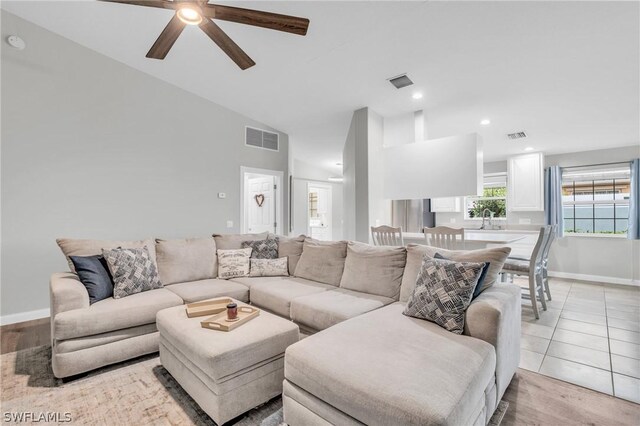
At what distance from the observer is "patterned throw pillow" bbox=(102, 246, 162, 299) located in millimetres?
2592

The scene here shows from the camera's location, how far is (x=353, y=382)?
1243 mm

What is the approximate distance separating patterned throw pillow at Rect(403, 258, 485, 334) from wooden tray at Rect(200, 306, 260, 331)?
1069mm

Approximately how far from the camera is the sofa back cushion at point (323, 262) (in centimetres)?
299

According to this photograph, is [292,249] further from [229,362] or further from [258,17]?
[258,17]

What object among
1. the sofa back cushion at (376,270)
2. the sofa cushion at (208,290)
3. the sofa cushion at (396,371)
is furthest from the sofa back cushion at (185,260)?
the sofa cushion at (396,371)

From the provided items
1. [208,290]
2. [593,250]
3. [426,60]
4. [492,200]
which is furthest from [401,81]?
[593,250]

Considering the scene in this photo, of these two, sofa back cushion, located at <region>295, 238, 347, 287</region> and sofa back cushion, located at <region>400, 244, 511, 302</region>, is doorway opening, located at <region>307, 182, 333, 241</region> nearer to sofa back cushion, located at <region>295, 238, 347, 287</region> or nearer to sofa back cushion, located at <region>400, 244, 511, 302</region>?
sofa back cushion, located at <region>295, 238, 347, 287</region>

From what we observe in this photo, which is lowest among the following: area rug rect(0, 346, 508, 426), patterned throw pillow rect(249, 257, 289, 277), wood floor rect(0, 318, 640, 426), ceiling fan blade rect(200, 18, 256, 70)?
wood floor rect(0, 318, 640, 426)

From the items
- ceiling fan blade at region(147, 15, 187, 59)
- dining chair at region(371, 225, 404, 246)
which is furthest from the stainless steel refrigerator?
ceiling fan blade at region(147, 15, 187, 59)

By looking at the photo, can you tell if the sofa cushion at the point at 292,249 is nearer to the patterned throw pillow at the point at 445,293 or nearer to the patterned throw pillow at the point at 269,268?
the patterned throw pillow at the point at 269,268

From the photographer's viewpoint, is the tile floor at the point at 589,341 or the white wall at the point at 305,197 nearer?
the tile floor at the point at 589,341

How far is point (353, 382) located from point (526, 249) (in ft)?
18.6

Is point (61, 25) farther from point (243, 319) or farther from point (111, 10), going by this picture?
point (243, 319)

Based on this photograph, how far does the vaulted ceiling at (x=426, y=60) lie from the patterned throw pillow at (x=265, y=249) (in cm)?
218
